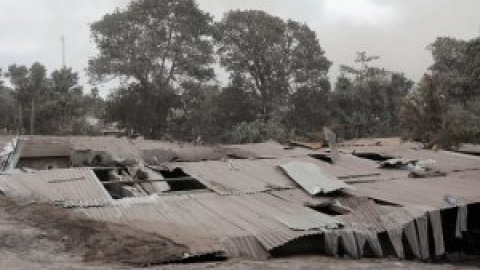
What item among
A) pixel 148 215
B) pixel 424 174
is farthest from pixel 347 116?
pixel 148 215

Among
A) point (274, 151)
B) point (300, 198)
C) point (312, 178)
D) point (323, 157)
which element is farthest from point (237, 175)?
point (274, 151)

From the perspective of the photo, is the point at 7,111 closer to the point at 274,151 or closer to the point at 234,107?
the point at 234,107

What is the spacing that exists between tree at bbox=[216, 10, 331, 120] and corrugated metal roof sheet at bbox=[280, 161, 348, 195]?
25.1 m

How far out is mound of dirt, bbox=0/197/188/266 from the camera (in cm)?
838

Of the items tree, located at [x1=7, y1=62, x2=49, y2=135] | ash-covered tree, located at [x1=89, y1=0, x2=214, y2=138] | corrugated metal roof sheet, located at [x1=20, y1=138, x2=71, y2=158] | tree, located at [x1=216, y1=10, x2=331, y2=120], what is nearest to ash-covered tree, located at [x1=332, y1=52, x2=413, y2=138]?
tree, located at [x1=216, y1=10, x2=331, y2=120]

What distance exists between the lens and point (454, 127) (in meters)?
22.0

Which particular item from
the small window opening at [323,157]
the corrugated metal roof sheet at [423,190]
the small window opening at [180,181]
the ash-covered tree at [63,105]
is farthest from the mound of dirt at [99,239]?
the ash-covered tree at [63,105]

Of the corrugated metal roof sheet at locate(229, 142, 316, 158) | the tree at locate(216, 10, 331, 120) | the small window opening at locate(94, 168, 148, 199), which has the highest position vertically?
the tree at locate(216, 10, 331, 120)

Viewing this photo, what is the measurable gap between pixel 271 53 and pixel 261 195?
90.6 feet

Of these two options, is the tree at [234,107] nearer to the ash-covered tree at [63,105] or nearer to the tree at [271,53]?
the tree at [271,53]

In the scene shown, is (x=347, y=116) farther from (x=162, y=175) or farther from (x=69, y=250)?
(x=69, y=250)

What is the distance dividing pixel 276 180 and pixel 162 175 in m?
2.51

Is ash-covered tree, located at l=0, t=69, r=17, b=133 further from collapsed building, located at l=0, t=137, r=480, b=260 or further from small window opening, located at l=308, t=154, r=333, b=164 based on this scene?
small window opening, located at l=308, t=154, r=333, b=164

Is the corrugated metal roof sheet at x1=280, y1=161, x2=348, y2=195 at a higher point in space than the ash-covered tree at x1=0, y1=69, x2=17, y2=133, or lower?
lower
